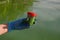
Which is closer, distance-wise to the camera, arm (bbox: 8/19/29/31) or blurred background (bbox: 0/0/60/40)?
arm (bbox: 8/19/29/31)

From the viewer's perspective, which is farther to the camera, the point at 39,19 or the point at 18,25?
the point at 39,19

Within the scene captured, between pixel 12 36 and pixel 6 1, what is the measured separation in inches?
113

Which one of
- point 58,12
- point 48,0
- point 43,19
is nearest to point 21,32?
point 43,19

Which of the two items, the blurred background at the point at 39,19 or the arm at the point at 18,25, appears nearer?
the arm at the point at 18,25

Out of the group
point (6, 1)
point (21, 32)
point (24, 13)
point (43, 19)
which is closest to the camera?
point (21, 32)

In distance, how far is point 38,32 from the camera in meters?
3.67

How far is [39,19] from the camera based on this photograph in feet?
14.4

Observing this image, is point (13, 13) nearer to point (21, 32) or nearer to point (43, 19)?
point (43, 19)

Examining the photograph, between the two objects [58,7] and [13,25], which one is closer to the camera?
[13,25]

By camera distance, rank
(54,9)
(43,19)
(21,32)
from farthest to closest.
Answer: (54,9)
(43,19)
(21,32)

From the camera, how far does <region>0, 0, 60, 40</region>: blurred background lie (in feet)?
11.3

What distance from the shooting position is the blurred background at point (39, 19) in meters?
3.46

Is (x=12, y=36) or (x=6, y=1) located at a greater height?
(x=6, y=1)

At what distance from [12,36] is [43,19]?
50.7 inches
